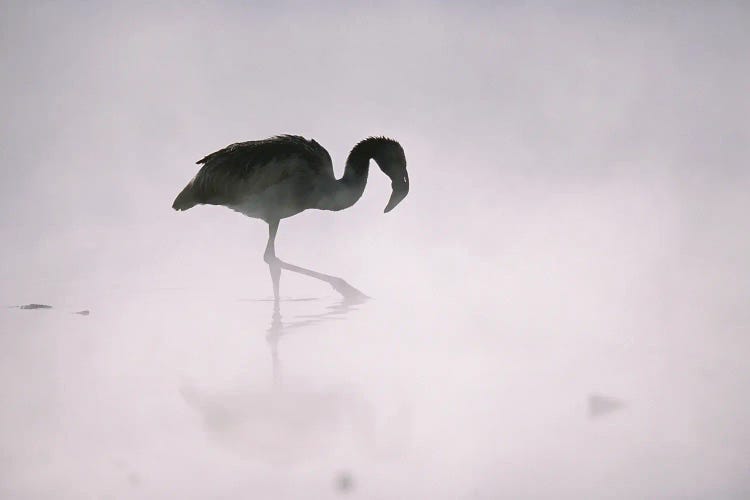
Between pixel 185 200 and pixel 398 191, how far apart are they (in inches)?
61.4

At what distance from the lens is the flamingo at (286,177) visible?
5703mm

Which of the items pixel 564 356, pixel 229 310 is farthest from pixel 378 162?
pixel 564 356

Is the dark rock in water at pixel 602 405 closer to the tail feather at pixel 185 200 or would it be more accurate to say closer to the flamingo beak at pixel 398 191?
the flamingo beak at pixel 398 191

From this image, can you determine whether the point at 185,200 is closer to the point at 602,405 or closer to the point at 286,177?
the point at 286,177

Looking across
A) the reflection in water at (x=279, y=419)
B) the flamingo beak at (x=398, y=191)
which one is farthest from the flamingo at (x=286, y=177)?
the reflection in water at (x=279, y=419)

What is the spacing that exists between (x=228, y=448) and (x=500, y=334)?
2.09 metres

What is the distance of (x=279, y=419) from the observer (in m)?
3.56

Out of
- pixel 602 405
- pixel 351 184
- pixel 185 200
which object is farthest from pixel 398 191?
pixel 602 405

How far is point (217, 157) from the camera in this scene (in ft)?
19.1

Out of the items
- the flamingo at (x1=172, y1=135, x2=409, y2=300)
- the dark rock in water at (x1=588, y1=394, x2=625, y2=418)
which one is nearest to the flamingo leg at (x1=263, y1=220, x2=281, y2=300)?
the flamingo at (x1=172, y1=135, x2=409, y2=300)

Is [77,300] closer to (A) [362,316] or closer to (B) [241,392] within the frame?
(A) [362,316]

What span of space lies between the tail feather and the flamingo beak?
56.3 inches

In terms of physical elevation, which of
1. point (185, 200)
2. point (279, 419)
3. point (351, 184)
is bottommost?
point (279, 419)

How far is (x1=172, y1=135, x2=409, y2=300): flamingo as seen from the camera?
5703 mm
